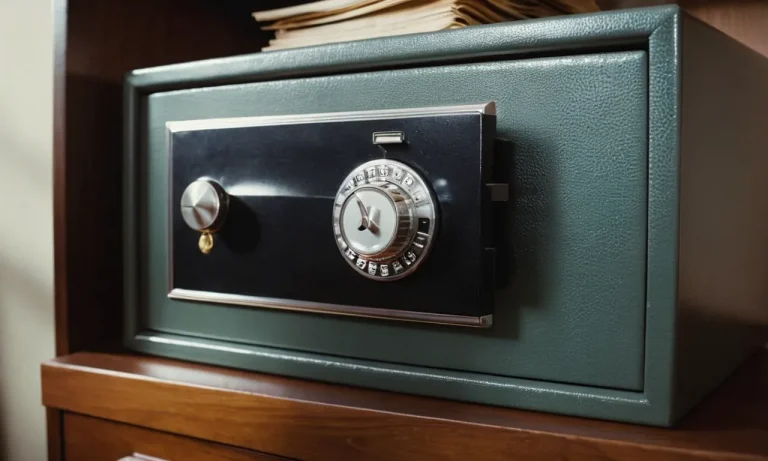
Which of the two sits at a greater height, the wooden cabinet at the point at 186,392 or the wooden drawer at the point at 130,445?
the wooden cabinet at the point at 186,392

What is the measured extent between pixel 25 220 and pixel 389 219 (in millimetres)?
427

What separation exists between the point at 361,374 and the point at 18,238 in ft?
1.34

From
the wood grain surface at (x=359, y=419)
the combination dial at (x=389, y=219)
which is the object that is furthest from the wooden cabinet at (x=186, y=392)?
the combination dial at (x=389, y=219)

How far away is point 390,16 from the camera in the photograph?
638 mm

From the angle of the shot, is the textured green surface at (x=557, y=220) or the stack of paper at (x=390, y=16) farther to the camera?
the stack of paper at (x=390, y=16)

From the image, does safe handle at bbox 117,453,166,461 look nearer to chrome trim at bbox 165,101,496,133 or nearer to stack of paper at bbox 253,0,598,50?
chrome trim at bbox 165,101,496,133

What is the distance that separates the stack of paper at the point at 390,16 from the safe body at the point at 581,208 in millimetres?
93

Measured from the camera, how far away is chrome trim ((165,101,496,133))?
490 millimetres

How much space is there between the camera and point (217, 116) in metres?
0.62

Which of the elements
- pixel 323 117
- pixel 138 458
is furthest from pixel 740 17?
pixel 138 458

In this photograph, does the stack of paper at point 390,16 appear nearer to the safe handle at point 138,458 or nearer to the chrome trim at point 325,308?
the chrome trim at point 325,308

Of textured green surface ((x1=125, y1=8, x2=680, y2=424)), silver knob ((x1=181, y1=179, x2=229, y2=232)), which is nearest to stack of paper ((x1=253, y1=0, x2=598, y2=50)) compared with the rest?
textured green surface ((x1=125, y1=8, x2=680, y2=424))

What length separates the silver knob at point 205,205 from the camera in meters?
0.59

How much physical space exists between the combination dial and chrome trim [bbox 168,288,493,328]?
0.10ft
